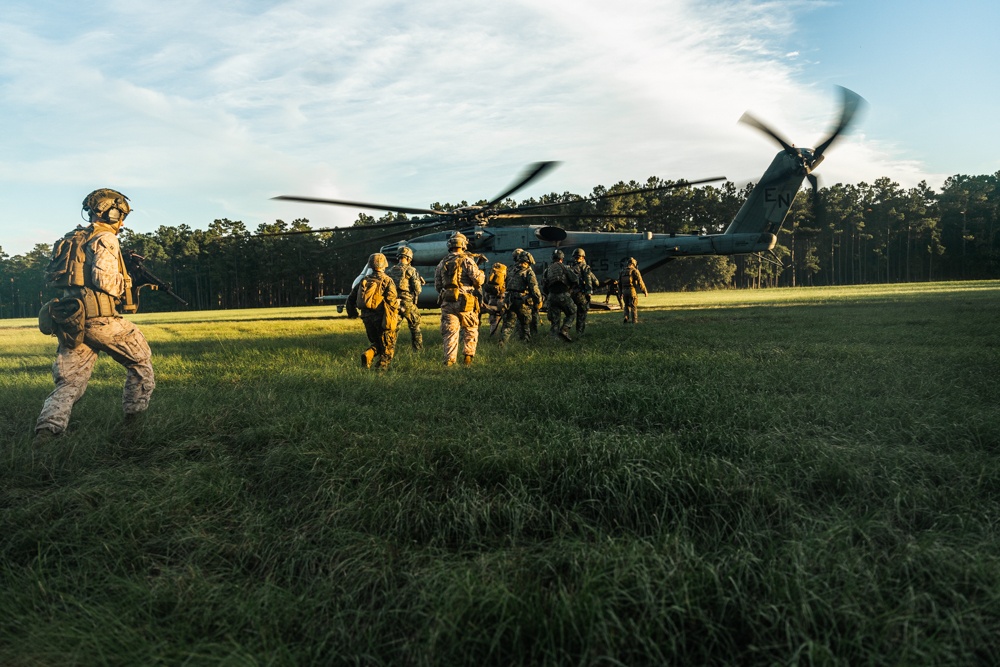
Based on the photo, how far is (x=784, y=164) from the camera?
17.1 metres

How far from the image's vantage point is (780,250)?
5916cm

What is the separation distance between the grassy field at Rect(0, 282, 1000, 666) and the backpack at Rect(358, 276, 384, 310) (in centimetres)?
248

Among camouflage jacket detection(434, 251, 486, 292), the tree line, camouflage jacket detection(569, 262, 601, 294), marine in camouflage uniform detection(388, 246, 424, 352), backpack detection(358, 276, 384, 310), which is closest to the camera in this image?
backpack detection(358, 276, 384, 310)

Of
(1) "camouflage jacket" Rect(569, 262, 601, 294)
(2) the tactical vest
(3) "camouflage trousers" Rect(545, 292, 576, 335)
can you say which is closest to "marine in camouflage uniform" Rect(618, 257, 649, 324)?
(1) "camouflage jacket" Rect(569, 262, 601, 294)

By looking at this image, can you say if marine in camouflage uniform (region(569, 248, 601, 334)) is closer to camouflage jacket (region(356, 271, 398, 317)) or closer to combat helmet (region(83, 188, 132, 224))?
camouflage jacket (region(356, 271, 398, 317))

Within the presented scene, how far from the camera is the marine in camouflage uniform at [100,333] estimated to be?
4008 mm

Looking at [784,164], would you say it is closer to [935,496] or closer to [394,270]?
[394,270]

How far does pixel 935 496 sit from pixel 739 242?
1641 centimetres

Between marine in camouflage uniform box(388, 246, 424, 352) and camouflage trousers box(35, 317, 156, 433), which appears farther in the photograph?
marine in camouflage uniform box(388, 246, 424, 352)

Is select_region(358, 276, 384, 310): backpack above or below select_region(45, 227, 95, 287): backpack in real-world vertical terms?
below

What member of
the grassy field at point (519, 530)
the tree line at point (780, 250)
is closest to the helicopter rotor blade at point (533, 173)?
the grassy field at point (519, 530)

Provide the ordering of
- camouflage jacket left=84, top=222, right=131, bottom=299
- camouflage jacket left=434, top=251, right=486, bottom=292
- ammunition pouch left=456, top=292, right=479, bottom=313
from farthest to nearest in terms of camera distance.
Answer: camouflage jacket left=434, top=251, right=486, bottom=292, ammunition pouch left=456, top=292, right=479, bottom=313, camouflage jacket left=84, top=222, right=131, bottom=299

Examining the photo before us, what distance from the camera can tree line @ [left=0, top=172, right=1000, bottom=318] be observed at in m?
59.7

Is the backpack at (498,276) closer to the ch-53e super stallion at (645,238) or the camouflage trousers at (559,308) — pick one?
the camouflage trousers at (559,308)
